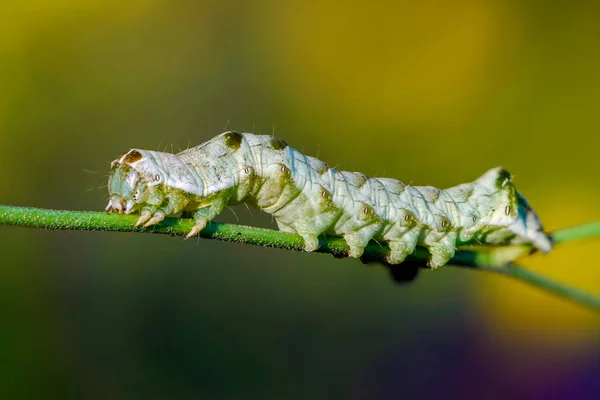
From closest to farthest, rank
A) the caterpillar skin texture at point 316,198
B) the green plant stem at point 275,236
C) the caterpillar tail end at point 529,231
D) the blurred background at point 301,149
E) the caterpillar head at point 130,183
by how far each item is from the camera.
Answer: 1. the green plant stem at point 275,236
2. the caterpillar head at point 130,183
3. the caterpillar skin texture at point 316,198
4. the caterpillar tail end at point 529,231
5. the blurred background at point 301,149

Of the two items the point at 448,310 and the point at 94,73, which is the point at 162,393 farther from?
the point at 94,73

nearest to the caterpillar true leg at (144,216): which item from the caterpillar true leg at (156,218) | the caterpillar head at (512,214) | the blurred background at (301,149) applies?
the caterpillar true leg at (156,218)

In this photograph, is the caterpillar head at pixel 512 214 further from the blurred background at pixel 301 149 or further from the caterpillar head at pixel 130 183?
the blurred background at pixel 301 149

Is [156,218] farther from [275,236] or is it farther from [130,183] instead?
[275,236]

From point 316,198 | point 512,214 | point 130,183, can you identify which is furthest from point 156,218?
point 512,214

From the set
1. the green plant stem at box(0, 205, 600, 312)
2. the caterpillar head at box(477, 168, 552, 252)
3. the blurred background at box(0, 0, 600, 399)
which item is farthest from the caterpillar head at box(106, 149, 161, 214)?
the blurred background at box(0, 0, 600, 399)
